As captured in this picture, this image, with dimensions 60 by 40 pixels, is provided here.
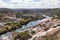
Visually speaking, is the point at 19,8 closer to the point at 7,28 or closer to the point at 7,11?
the point at 7,11

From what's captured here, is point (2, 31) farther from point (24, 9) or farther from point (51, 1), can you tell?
point (51, 1)

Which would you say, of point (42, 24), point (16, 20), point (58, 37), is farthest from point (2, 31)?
point (58, 37)

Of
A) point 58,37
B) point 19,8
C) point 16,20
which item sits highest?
point 19,8

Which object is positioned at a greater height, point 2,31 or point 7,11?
point 7,11

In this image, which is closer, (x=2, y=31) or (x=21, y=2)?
(x=2, y=31)

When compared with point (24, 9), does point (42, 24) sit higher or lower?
lower

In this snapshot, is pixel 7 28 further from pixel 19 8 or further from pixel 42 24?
pixel 42 24

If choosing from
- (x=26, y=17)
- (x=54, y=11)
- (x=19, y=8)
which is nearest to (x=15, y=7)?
(x=19, y=8)

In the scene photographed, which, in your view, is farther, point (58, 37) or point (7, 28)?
point (7, 28)
